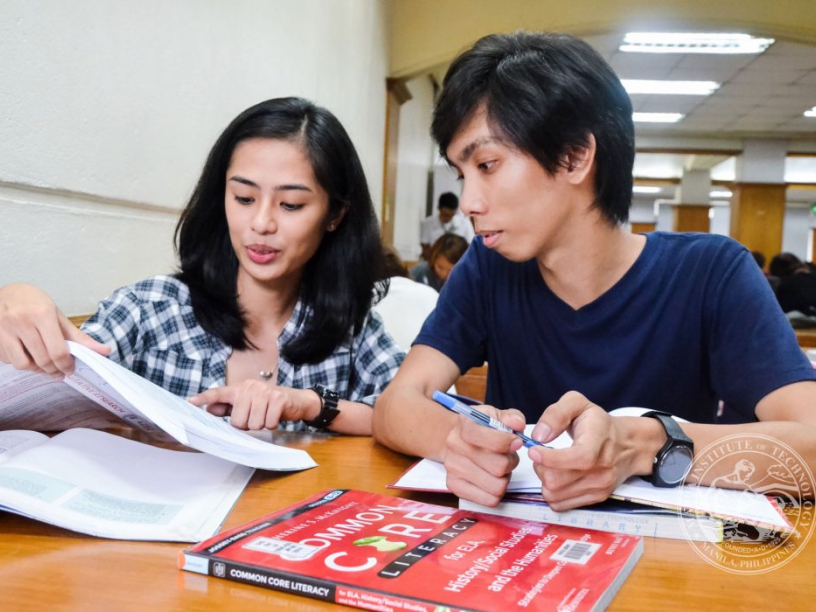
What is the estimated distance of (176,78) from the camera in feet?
6.36

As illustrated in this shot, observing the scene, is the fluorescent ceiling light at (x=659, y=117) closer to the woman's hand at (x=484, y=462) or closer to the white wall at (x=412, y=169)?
the white wall at (x=412, y=169)

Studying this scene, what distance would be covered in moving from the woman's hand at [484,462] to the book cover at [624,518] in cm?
2

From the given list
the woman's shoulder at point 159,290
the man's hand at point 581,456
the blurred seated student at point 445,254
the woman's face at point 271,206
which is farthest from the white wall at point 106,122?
the blurred seated student at point 445,254

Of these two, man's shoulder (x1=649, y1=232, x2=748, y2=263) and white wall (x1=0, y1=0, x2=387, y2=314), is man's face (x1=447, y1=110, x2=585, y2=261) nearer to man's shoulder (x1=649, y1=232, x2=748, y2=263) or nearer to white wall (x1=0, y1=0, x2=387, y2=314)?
man's shoulder (x1=649, y1=232, x2=748, y2=263)

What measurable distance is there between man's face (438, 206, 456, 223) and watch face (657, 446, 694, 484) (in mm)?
6597

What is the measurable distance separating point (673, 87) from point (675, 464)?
356 inches

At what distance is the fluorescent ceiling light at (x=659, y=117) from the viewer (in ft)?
34.4

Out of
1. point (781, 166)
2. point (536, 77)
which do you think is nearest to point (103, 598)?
point (536, 77)

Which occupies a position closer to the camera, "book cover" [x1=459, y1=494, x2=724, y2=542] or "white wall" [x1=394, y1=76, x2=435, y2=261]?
"book cover" [x1=459, y1=494, x2=724, y2=542]

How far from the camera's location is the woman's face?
4.70 ft

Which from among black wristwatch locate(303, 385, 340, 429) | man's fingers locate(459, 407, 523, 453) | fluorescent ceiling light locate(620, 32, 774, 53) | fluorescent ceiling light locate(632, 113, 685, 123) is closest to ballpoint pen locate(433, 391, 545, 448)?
man's fingers locate(459, 407, 523, 453)

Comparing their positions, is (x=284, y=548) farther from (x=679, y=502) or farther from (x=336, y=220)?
(x=336, y=220)

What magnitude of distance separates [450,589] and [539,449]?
0.73 ft

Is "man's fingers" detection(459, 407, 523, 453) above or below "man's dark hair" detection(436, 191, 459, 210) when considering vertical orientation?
below
